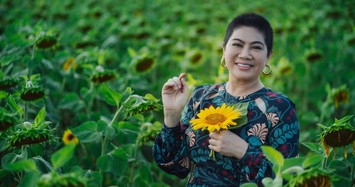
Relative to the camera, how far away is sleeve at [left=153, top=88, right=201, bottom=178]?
159cm

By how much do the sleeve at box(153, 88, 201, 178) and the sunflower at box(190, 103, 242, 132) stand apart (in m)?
A: 0.21

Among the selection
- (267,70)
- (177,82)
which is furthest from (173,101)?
(267,70)

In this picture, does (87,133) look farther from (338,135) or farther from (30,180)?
(338,135)

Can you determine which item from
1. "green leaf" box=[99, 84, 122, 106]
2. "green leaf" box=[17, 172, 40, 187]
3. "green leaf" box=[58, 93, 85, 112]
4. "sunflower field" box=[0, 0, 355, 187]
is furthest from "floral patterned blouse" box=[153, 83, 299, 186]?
"green leaf" box=[58, 93, 85, 112]

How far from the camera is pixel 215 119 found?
1371 millimetres

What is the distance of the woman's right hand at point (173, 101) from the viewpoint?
156 centimetres

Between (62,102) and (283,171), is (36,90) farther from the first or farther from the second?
(283,171)

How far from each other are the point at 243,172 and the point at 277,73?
1.69 metres

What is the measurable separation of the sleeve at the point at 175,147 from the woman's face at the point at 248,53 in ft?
0.66

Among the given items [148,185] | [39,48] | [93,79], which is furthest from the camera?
[39,48]

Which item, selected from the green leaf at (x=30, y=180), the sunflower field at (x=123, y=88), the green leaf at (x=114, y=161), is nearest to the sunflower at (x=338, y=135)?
the sunflower field at (x=123, y=88)

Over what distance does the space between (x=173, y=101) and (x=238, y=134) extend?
0.25m

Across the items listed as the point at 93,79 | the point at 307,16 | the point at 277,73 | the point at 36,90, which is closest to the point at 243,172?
the point at 36,90

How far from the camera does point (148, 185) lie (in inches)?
75.6
